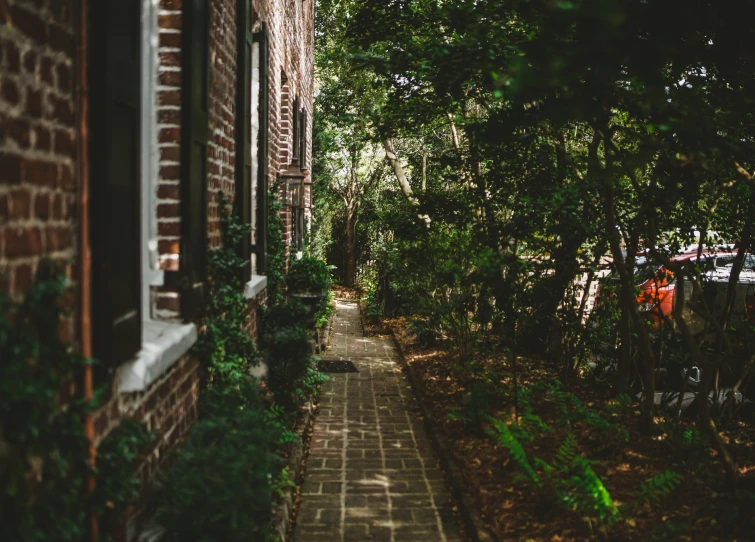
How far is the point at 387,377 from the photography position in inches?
369

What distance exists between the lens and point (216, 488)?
9.33 ft

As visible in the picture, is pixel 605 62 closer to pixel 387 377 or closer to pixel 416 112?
pixel 416 112

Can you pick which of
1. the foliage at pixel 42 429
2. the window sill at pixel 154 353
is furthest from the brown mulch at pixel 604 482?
the foliage at pixel 42 429

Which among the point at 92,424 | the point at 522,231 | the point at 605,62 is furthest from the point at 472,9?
the point at 92,424

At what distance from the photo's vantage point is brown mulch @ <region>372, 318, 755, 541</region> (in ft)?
14.0

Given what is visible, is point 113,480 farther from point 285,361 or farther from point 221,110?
point 285,361

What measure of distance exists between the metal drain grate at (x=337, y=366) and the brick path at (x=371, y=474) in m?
0.49

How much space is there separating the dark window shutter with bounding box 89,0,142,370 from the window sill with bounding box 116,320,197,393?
0.07m

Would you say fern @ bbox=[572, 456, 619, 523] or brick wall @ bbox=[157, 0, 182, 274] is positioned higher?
brick wall @ bbox=[157, 0, 182, 274]

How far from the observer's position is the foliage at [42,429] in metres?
1.64

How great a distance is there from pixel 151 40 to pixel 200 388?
199cm

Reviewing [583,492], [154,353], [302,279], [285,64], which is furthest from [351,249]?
[154,353]

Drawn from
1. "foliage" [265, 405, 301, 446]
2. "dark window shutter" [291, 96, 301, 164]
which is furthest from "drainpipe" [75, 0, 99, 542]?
"dark window shutter" [291, 96, 301, 164]

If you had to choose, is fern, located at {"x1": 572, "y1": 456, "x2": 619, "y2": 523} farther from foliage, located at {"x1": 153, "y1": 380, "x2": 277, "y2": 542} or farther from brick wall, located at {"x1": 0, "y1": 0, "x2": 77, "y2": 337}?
brick wall, located at {"x1": 0, "y1": 0, "x2": 77, "y2": 337}
